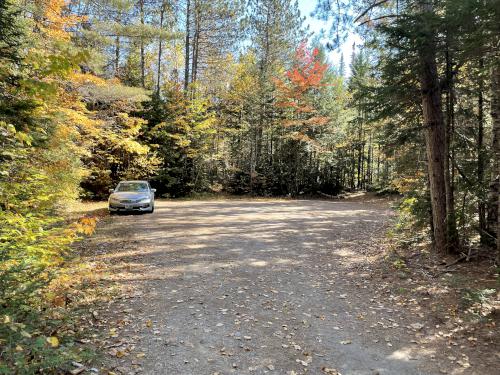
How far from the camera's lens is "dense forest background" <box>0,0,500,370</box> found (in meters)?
5.41

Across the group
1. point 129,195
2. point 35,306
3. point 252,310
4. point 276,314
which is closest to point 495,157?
point 276,314

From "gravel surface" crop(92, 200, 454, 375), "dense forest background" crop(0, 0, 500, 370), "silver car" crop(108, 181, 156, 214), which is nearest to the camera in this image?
"gravel surface" crop(92, 200, 454, 375)

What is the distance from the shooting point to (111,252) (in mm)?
8266

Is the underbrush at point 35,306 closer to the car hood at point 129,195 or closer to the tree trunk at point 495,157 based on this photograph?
the tree trunk at point 495,157

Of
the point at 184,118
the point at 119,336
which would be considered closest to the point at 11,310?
the point at 119,336

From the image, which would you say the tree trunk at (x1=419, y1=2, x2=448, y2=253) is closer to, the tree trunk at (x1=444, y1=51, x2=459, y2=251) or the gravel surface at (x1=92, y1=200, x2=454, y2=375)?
the tree trunk at (x1=444, y1=51, x2=459, y2=251)

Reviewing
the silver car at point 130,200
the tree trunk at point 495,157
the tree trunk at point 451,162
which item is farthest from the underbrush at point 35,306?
the silver car at point 130,200

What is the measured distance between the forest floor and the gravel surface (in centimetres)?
2

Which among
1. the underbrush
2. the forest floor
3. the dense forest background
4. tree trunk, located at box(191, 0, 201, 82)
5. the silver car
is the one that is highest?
tree trunk, located at box(191, 0, 201, 82)

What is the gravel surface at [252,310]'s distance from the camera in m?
3.80

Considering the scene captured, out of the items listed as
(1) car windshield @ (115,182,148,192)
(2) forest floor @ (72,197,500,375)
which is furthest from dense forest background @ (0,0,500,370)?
(1) car windshield @ (115,182,148,192)

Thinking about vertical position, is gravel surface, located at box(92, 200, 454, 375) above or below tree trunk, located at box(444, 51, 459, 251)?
below

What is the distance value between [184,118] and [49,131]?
15517 mm

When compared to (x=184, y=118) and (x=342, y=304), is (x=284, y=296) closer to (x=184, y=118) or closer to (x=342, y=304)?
(x=342, y=304)
